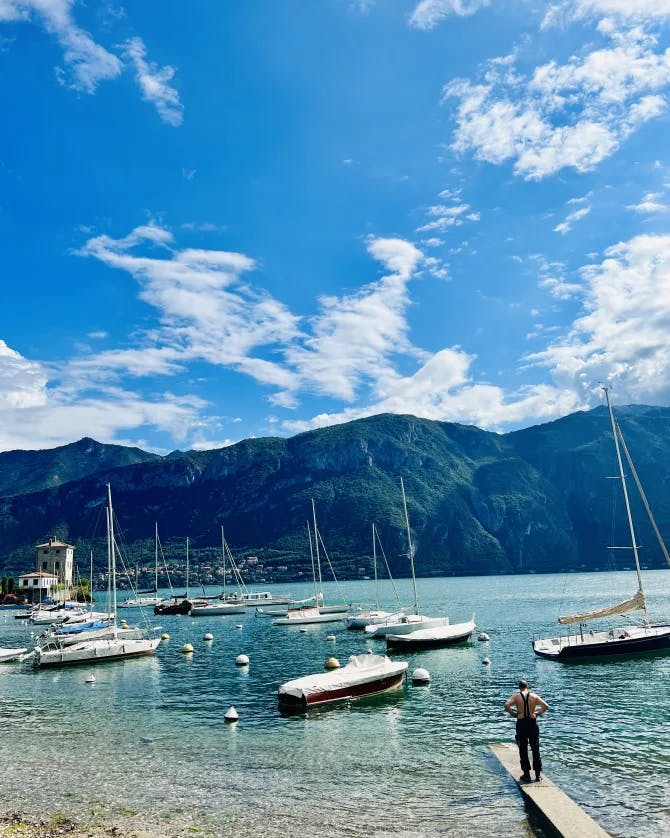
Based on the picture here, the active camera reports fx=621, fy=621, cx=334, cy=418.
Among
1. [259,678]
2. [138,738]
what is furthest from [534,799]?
[259,678]

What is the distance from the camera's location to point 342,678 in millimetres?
32375

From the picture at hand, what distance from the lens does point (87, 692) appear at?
38.0m

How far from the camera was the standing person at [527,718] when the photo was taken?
17438 mm

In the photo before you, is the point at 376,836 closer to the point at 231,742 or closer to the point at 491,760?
the point at 491,760

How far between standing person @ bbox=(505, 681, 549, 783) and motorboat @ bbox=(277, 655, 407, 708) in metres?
14.4

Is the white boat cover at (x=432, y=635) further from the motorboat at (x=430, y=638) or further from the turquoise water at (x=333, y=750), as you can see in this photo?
the turquoise water at (x=333, y=750)

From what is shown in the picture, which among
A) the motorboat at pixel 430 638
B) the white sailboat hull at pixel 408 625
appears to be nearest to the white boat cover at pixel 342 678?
the motorboat at pixel 430 638

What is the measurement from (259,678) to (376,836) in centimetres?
2772

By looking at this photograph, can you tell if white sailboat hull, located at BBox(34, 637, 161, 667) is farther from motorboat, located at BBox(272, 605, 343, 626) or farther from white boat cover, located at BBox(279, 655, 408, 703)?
motorboat, located at BBox(272, 605, 343, 626)

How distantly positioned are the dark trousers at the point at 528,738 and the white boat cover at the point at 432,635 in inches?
1334

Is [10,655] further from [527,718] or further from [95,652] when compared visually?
[527,718]

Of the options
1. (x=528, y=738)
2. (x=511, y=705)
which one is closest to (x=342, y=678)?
(x=528, y=738)

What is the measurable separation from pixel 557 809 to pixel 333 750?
395 inches

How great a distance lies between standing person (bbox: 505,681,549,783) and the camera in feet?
57.2
